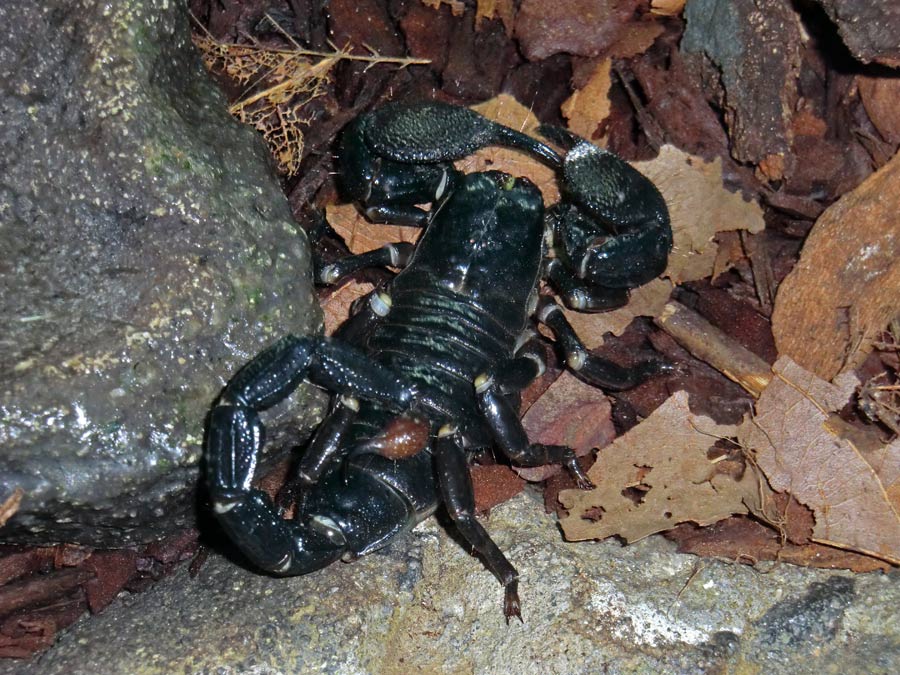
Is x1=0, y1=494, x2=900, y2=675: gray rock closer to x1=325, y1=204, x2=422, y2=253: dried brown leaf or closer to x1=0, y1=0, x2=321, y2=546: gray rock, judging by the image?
x1=0, y1=0, x2=321, y2=546: gray rock

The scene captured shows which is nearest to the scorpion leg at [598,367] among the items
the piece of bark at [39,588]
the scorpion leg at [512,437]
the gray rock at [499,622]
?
the scorpion leg at [512,437]

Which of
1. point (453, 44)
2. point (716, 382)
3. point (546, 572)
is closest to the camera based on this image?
point (546, 572)

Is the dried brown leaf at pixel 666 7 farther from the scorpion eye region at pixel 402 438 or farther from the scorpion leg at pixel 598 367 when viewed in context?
the scorpion eye region at pixel 402 438

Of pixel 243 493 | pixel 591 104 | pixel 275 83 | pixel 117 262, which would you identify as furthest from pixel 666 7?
pixel 243 493

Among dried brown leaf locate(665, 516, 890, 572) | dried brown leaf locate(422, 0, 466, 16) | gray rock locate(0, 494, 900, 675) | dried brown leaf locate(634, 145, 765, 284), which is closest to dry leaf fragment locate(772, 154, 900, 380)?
dried brown leaf locate(634, 145, 765, 284)

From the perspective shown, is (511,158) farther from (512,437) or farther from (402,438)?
(402,438)

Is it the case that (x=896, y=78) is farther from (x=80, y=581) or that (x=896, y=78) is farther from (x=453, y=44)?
(x=80, y=581)

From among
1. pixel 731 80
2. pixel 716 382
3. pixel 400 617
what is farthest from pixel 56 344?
pixel 731 80
